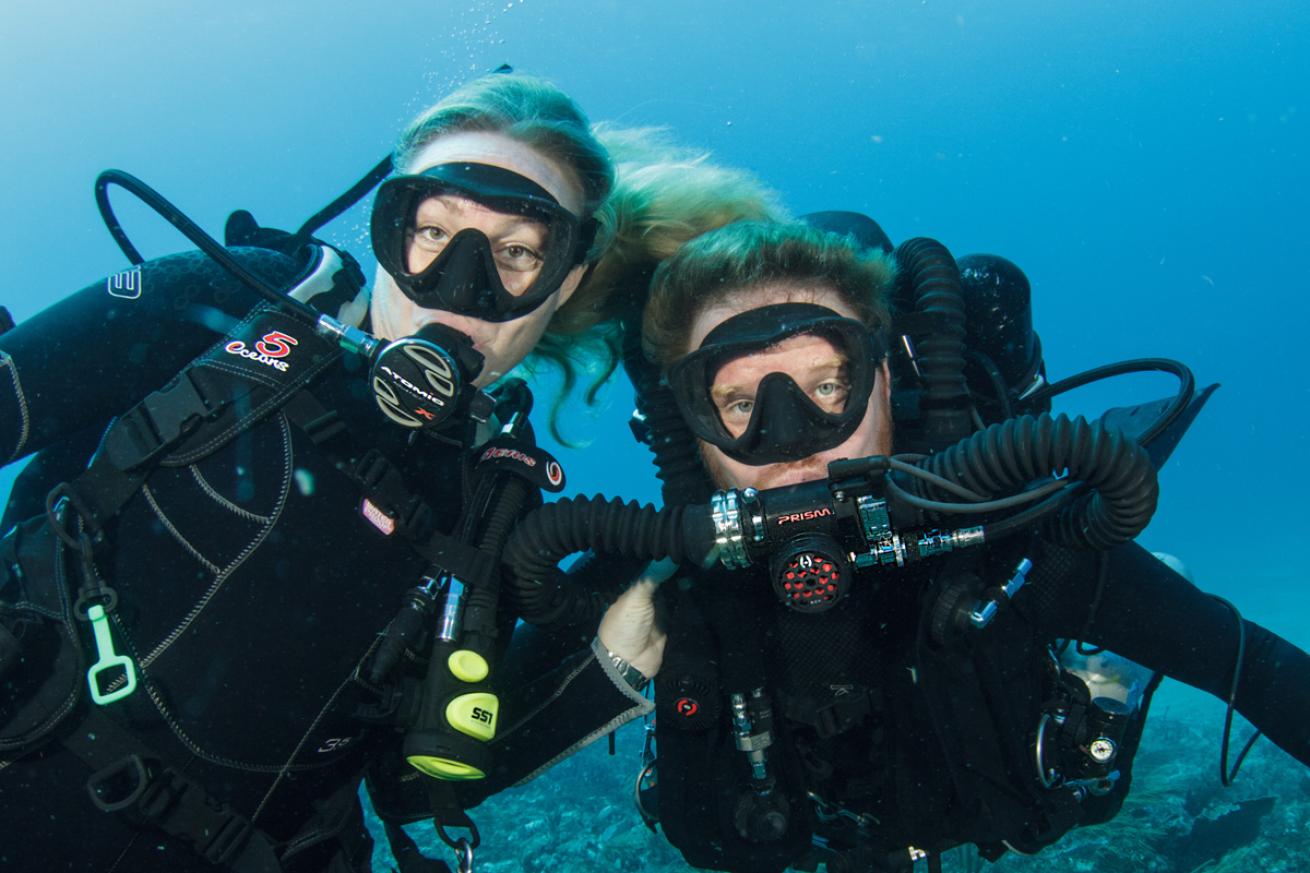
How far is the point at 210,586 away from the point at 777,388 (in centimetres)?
201

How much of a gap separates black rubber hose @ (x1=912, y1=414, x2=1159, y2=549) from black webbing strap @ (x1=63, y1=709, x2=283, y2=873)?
2.44 m

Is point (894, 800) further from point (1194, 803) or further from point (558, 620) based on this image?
point (1194, 803)

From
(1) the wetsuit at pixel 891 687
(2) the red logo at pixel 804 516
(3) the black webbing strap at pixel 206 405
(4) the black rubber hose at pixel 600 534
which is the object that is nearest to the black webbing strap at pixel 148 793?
(3) the black webbing strap at pixel 206 405

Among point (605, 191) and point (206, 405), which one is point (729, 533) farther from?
point (605, 191)

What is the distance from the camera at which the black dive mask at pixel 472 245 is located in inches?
98.3

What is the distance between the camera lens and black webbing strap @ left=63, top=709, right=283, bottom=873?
198 cm

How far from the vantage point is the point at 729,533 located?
7.01 feet

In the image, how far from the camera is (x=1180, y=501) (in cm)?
7488

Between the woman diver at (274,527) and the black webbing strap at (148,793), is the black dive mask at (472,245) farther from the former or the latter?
the black webbing strap at (148,793)

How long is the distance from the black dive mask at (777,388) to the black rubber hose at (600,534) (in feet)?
1.62

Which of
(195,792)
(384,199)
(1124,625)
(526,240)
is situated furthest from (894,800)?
(384,199)

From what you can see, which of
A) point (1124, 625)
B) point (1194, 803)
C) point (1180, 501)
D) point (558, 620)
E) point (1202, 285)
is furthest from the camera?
point (1202, 285)

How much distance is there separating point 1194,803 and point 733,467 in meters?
11.6

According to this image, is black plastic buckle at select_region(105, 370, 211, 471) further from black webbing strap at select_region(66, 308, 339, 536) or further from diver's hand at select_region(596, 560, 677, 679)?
diver's hand at select_region(596, 560, 677, 679)
